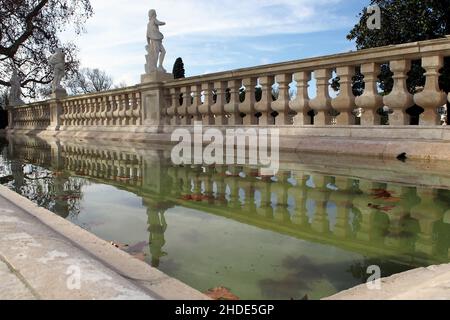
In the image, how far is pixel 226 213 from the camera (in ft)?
10.3

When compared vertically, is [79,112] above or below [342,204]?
above

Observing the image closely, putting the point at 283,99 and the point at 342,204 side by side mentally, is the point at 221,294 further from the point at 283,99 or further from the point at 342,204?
the point at 283,99

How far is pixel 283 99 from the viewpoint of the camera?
293 inches

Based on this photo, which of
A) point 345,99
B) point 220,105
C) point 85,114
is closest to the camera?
point 345,99

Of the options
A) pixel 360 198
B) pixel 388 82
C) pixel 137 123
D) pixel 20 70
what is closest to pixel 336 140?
pixel 360 198

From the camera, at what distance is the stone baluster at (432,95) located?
213 inches

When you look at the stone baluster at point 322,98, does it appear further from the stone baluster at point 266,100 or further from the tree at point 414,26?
the tree at point 414,26

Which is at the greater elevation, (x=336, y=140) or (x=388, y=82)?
(x=388, y=82)

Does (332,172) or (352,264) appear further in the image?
(332,172)

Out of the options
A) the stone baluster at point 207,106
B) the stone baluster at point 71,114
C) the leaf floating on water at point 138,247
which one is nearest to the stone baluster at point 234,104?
the stone baluster at point 207,106

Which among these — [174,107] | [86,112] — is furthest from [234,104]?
[86,112]

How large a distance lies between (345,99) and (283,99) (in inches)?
52.6

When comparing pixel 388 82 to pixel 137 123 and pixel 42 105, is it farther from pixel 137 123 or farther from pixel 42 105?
pixel 42 105

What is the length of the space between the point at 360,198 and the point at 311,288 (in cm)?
187
